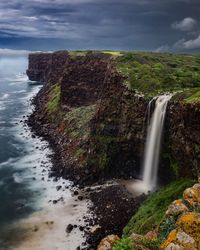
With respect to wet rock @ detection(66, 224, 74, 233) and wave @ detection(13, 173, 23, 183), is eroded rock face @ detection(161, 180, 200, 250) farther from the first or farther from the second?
wave @ detection(13, 173, 23, 183)

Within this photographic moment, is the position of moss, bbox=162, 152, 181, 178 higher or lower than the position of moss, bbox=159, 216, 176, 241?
lower

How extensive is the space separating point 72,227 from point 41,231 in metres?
4.14

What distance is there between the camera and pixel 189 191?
20.3m

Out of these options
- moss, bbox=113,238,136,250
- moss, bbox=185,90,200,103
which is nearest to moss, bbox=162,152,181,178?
moss, bbox=185,90,200,103

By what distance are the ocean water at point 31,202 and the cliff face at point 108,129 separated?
539 cm

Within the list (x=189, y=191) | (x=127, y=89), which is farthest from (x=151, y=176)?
(x=189, y=191)

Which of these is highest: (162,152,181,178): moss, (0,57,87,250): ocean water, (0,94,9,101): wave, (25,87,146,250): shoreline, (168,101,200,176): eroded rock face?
(168,101,200,176): eroded rock face

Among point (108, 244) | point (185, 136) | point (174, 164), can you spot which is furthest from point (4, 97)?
point (108, 244)

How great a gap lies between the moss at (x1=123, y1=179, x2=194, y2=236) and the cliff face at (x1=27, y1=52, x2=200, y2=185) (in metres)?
3.01

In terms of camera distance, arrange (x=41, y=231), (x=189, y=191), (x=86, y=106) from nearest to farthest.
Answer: (x=189, y=191) < (x=41, y=231) < (x=86, y=106)

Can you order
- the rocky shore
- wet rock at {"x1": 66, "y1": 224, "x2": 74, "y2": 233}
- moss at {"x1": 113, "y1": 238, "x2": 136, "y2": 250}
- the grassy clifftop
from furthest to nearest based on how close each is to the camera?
the grassy clifftop
the rocky shore
wet rock at {"x1": 66, "y1": 224, "x2": 74, "y2": 233}
moss at {"x1": 113, "y1": 238, "x2": 136, "y2": 250}

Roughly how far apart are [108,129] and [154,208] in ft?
81.7

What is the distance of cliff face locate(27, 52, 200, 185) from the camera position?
52.5 meters

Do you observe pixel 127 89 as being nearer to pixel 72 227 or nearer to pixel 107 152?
pixel 107 152
